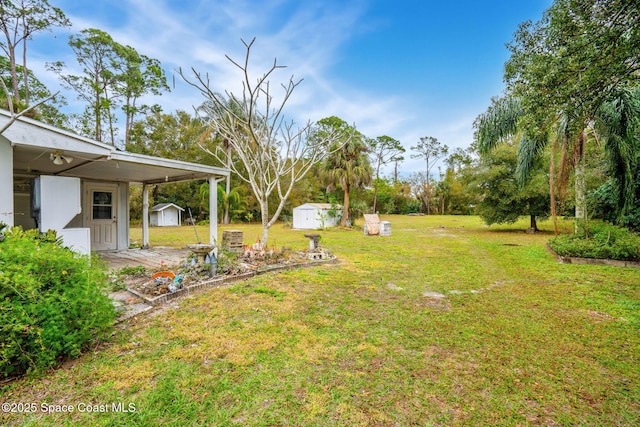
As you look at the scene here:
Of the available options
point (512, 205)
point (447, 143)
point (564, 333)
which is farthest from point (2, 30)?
point (447, 143)

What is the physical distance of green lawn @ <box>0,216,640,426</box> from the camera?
1.85 metres

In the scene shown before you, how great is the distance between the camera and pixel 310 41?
8109 mm

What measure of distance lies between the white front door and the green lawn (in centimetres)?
576

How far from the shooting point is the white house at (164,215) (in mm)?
21391

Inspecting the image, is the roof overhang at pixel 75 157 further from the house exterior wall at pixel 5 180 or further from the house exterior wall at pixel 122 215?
the house exterior wall at pixel 122 215

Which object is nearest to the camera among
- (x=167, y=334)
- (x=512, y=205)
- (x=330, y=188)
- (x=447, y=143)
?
(x=167, y=334)

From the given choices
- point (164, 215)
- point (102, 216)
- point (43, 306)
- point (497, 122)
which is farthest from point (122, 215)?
point (164, 215)

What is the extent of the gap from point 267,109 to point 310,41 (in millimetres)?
2931

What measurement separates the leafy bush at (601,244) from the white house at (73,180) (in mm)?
8475

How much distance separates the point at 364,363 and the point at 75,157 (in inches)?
228

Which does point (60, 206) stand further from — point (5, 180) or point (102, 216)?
point (102, 216)

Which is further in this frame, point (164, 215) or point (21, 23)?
point (164, 215)

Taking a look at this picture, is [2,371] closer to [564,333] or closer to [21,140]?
[21,140]

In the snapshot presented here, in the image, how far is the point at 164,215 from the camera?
21750 millimetres
